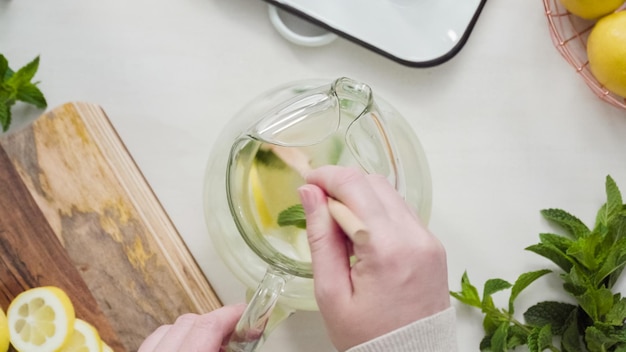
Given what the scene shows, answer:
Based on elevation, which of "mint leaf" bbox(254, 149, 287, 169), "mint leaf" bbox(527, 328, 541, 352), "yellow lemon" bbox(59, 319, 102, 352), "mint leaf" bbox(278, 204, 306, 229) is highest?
"mint leaf" bbox(254, 149, 287, 169)

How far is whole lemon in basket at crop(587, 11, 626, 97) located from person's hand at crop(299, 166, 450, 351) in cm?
31

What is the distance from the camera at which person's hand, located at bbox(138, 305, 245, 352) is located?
0.59m

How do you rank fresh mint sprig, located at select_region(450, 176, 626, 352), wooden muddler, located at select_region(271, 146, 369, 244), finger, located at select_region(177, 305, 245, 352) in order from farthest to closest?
fresh mint sprig, located at select_region(450, 176, 626, 352) < finger, located at select_region(177, 305, 245, 352) < wooden muddler, located at select_region(271, 146, 369, 244)

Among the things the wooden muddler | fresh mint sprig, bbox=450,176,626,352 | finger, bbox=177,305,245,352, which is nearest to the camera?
the wooden muddler

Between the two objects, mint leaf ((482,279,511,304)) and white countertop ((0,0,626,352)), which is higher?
white countertop ((0,0,626,352))

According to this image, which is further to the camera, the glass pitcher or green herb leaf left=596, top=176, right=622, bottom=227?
green herb leaf left=596, top=176, right=622, bottom=227

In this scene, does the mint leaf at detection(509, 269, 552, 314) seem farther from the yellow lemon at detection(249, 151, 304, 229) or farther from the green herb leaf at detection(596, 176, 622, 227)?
the yellow lemon at detection(249, 151, 304, 229)

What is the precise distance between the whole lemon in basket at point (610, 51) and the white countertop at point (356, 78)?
64 mm

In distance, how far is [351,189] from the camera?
0.50 meters

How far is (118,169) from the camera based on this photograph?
2.29 feet

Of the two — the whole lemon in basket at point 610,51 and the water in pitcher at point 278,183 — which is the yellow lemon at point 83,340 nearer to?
the water in pitcher at point 278,183

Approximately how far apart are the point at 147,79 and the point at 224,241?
208 mm

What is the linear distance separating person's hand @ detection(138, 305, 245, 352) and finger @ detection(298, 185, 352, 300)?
0.14 m

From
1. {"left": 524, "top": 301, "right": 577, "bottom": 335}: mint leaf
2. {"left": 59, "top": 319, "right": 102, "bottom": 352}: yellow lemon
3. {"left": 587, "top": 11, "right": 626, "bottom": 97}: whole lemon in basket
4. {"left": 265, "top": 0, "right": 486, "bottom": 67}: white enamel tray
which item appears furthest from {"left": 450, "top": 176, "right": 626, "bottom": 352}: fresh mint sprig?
{"left": 59, "top": 319, "right": 102, "bottom": 352}: yellow lemon
